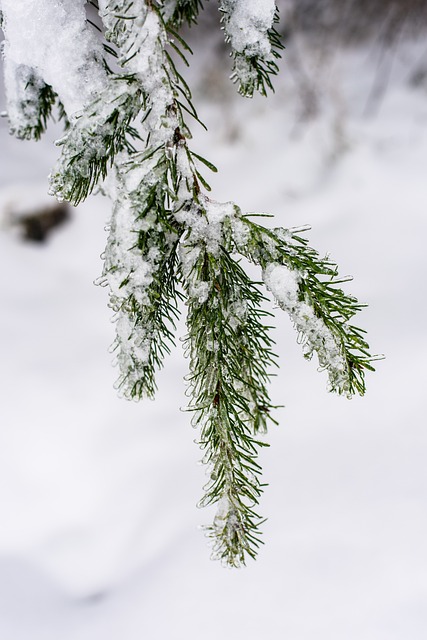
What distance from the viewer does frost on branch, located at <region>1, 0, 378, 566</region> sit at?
2.89 ft

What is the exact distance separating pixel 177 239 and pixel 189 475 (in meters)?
2.89

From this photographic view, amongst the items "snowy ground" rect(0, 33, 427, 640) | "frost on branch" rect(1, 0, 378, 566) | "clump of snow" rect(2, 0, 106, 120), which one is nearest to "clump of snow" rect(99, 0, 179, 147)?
"frost on branch" rect(1, 0, 378, 566)

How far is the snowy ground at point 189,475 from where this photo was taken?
286 centimetres

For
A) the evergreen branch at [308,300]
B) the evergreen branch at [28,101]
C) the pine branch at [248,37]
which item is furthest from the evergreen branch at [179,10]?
the evergreen branch at [308,300]

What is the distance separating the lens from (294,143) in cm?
652

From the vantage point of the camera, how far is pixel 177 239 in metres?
0.96

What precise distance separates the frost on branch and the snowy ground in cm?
215

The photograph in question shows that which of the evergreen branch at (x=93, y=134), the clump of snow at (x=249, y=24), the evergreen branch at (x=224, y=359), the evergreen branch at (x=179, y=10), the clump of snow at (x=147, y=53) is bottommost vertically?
the evergreen branch at (x=224, y=359)

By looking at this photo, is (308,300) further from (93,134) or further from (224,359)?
(93,134)

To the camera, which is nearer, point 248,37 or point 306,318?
point 306,318

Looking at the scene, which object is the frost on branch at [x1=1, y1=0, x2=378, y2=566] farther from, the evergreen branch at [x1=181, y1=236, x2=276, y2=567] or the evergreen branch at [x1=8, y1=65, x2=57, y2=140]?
the evergreen branch at [x1=8, y1=65, x2=57, y2=140]

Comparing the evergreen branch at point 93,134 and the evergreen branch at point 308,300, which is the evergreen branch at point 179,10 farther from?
the evergreen branch at point 308,300

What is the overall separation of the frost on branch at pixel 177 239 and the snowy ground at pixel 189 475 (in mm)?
2149

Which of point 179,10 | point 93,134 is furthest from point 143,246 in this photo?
point 179,10
